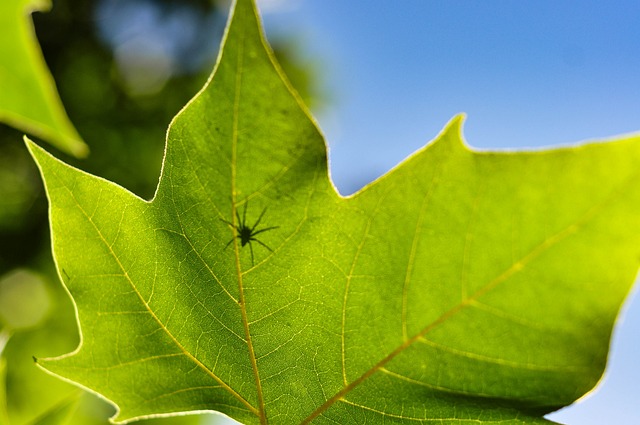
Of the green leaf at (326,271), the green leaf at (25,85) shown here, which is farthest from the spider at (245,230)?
the green leaf at (25,85)

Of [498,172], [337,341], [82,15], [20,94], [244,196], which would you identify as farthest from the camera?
[82,15]

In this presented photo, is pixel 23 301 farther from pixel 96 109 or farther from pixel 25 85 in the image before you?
pixel 25 85

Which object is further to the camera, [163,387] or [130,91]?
[130,91]

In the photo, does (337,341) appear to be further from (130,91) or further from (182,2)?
(182,2)

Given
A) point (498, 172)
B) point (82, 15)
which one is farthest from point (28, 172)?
point (498, 172)

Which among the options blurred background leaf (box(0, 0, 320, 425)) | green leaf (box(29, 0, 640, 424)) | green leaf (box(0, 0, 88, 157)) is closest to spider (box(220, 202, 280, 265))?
green leaf (box(29, 0, 640, 424))

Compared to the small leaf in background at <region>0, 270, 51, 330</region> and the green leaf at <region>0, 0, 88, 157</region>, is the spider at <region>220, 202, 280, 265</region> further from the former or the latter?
the small leaf in background at <region>0, 270, 51, 330</region>

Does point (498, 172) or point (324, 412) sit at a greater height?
point (498, 172)
